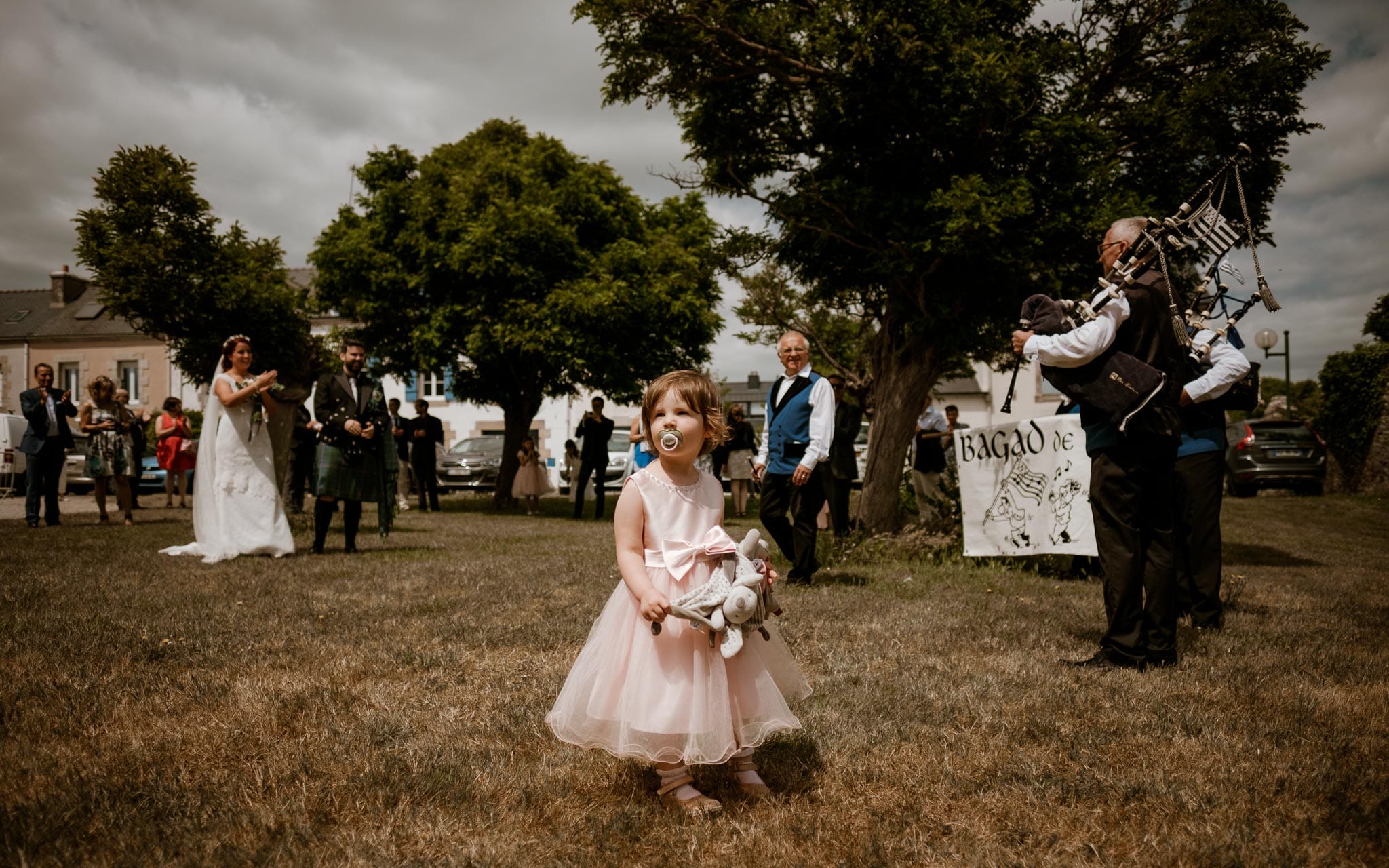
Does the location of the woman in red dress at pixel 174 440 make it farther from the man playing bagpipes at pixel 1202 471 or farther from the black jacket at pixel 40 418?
the man playing bagpipes at pixel 1202 471

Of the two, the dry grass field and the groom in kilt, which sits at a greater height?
the groom in kilt

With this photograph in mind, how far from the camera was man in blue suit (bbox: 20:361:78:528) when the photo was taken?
1158cm

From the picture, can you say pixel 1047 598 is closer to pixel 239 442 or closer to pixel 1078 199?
pixel 1078 199

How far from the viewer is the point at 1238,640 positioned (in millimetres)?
5191

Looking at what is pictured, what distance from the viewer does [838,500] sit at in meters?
11.0

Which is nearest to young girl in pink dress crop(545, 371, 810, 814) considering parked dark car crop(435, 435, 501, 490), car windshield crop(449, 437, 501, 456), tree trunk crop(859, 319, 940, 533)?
tree trunk crop(859, 319, 940, 533)

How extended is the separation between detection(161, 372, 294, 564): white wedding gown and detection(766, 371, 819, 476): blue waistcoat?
5.29 meters

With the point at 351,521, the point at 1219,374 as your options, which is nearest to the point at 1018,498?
the point at 1219,374

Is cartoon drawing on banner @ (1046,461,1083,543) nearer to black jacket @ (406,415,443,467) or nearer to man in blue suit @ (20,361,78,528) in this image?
black jacket @ (406,415,443,467)

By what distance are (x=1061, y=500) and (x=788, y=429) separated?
112 inches

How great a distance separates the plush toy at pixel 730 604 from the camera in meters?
2.71

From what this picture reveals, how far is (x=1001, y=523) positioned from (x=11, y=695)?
769 cm

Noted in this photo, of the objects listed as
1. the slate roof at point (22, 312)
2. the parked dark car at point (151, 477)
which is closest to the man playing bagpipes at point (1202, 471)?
the parked dark car at point (151, 477)

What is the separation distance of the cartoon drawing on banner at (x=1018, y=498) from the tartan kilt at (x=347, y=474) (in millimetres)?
6412
